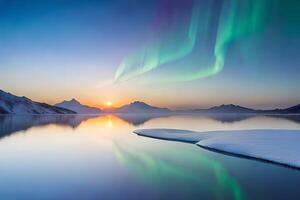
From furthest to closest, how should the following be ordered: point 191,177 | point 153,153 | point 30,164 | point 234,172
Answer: point 153,153 < point 30,164 < point 234,172 < point 191,177

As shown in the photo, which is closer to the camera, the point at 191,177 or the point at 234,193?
the point at 234,193

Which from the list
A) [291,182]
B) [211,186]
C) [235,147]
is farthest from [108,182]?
[235,147]

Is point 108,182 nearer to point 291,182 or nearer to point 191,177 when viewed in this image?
point 191,177

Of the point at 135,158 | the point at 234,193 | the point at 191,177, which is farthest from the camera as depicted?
the point at 135,158

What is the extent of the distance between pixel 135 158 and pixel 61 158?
20.6ft

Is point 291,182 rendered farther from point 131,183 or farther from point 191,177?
point 131,183

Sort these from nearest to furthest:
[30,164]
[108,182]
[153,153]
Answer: [108,182] → [30,164] → [153,153]

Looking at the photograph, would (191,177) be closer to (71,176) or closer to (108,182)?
(108,182)

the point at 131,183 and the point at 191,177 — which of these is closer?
the point at 131,183

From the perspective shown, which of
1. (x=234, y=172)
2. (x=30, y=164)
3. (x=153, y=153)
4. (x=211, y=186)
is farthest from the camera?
(x=153, y=153)

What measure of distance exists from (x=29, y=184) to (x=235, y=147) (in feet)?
59.9

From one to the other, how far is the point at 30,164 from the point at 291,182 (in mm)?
17406

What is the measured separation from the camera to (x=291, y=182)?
49.3ft

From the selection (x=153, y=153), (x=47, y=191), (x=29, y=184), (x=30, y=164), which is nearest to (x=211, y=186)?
(x=47, y=191)
